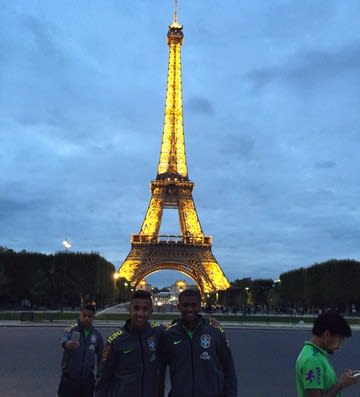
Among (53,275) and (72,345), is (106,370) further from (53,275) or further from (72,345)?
(53,275)

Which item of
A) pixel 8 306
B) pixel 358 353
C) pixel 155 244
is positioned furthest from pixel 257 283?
pixel 358 353

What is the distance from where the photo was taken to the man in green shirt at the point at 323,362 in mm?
3930

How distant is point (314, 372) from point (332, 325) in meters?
0.34

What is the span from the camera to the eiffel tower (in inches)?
2997

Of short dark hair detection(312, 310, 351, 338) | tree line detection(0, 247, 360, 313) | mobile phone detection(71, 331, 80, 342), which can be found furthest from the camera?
tree line detection(0, 247, 360, 313)

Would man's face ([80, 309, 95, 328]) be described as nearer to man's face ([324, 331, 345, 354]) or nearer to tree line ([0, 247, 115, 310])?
man's face ([324, 331, 345, 354])

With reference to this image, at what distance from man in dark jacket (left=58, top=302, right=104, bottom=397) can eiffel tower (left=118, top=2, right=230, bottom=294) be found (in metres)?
67.9

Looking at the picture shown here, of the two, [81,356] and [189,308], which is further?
[81,356]

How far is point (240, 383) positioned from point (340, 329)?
9702 mm

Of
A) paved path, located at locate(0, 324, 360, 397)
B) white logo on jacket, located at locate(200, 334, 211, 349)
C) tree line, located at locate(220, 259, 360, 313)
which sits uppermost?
tree line, located at locate(220, 259, 360, 313)

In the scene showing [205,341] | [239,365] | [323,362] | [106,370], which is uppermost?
[205,341]

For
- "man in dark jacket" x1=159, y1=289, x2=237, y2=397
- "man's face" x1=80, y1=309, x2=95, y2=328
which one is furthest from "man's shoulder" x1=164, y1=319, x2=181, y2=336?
"man's face" x1=80, y1=309, x2=95, y2=328

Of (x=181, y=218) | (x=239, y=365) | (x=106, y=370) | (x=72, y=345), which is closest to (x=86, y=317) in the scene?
(x=72, y=345)

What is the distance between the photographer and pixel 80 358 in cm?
682
